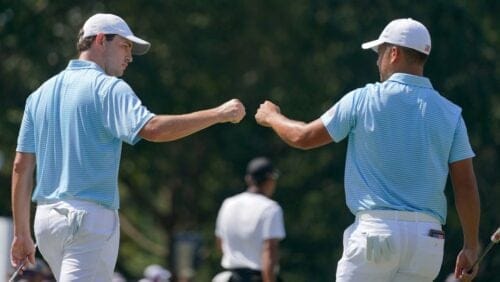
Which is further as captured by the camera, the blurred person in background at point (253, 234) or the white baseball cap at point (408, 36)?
the blurred person in background at point (253, 234)

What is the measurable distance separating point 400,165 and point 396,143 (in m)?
0.11

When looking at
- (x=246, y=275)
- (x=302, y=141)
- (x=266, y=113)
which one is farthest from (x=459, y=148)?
(x=246, y=275)

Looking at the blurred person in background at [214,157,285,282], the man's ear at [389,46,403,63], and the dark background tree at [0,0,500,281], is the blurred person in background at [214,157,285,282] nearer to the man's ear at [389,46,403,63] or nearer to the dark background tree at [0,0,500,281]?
the man's ear at [389,46,403,63]

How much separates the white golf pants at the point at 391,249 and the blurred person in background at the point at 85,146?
882 millimetres

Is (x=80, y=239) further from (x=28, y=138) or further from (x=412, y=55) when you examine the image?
(x=412, y=55)

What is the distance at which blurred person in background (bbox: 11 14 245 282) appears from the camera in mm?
7520

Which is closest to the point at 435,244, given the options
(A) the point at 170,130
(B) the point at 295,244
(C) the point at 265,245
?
(A) the point at 170,130

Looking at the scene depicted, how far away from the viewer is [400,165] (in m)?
7.51

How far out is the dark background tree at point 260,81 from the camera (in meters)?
20.9

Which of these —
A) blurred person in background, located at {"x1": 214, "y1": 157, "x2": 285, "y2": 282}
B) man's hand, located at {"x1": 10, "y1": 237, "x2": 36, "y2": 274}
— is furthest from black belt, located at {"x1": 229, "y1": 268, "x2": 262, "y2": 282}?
man's hand, located at {"x1": 10, "y1": 237, "x2": 36, "y2": 274}

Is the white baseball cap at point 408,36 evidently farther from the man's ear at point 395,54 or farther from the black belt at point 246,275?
the black belt at point 246,275

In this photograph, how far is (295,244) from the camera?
79.8ft

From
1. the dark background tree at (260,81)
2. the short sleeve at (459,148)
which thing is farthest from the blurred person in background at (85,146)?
the dark background tree at (260,81)

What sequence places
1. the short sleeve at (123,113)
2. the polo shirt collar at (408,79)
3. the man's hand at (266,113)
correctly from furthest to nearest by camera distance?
the man's hand at (266,113), the polo shirt collar at (408,79), the short sleeve at (123,113)
